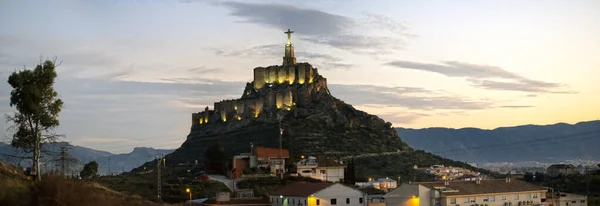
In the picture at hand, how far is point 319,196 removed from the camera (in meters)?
64.1

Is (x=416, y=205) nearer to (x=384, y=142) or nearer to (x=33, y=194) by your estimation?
(x=33, y=194)

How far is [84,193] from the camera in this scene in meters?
24.6

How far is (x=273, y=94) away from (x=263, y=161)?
44573 mm

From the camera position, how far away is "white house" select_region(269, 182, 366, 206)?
6388 cm

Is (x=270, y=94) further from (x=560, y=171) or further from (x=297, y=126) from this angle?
(x=560, y=171)

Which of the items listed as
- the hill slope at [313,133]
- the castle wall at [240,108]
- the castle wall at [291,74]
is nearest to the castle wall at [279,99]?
the hill slope at [313,133]

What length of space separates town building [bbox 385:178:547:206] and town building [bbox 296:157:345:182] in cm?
2374

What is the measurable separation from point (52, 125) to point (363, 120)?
10740 centimetres

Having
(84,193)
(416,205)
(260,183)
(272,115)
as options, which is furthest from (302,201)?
(272,115)

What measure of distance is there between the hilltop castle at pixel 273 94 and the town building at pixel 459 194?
2640 inches

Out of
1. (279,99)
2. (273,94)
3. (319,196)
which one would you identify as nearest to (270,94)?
(273,94)

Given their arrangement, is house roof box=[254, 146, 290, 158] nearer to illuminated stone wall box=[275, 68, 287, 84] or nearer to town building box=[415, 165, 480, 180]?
town building box=[415, 165, 480, 180]

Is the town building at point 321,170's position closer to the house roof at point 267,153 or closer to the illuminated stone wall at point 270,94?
the house roof at point 267,153

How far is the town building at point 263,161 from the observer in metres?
90.4
